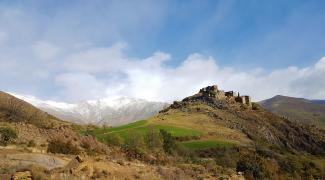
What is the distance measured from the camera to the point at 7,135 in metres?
34.2

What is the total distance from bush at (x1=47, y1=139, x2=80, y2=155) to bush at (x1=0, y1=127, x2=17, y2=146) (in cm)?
291

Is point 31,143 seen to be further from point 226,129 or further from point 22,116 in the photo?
point 226,129

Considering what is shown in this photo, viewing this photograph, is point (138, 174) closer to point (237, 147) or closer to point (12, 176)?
point (12, 176)

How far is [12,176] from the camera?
25.6 metres

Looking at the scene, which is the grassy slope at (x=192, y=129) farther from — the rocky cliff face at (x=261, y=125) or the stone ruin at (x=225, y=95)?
the stone ruin at (x=225, y=95)

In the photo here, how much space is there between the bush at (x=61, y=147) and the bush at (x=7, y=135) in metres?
2.91

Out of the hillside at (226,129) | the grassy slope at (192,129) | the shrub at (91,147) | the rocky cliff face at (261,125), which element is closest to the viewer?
the shrub at (91,147)

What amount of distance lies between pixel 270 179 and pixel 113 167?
75.6 feet

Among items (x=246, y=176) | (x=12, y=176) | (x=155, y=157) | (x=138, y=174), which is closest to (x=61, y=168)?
(x=12, y=176)

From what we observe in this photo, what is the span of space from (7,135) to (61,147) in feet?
13.6

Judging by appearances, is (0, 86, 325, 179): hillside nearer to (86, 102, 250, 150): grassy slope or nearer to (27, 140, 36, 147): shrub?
(27, 140, 36, 147): shrub

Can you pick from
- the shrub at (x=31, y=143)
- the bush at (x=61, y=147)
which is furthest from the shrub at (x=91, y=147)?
the shrub at (x=31, y=143)

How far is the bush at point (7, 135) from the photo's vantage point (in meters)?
33.3

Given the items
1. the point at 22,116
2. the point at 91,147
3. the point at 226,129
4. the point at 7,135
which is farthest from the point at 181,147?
the point at 7,135
